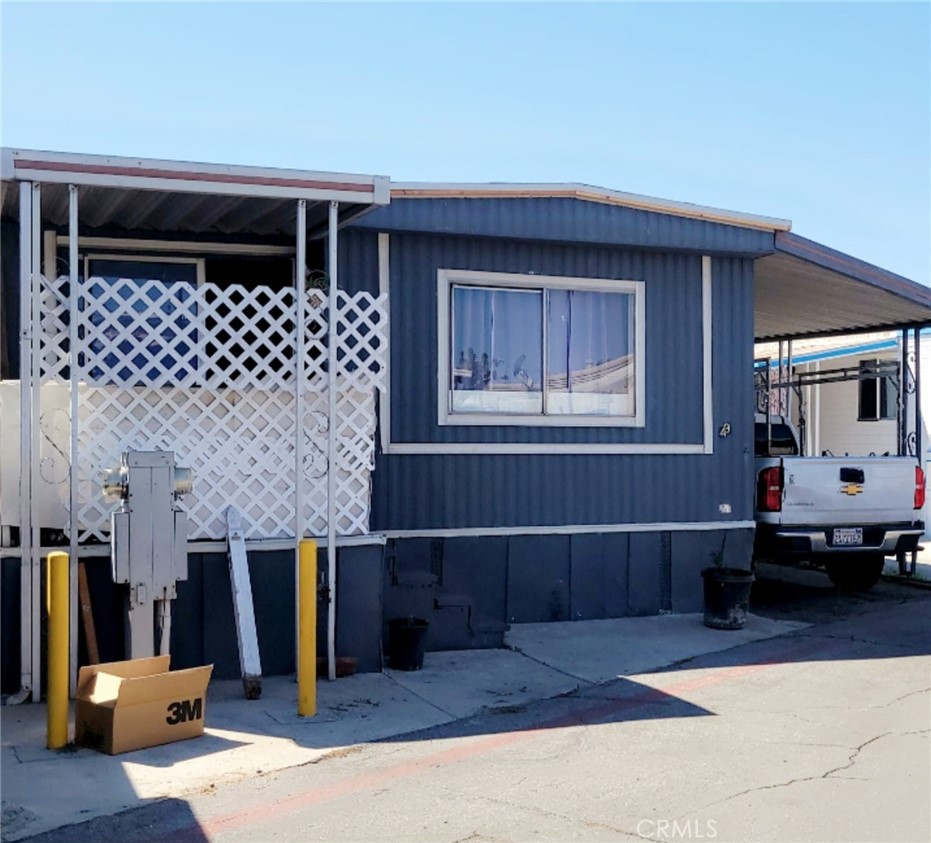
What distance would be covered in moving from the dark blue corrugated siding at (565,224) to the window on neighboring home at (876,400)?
378 inches

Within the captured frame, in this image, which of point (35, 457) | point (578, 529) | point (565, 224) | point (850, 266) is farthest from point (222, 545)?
point (850, 266)

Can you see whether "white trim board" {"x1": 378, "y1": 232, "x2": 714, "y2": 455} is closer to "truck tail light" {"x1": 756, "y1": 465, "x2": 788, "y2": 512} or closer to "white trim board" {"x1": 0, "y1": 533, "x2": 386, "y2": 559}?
"truck tail light" {"x1": 756, "y1": 465, "x2": 788, "y2": 512}

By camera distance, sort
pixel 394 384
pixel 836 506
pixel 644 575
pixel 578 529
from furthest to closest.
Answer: pixel 836 506
pixel 644 575
pixel 578 529
pixel 394 384

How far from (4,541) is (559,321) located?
5.18 m

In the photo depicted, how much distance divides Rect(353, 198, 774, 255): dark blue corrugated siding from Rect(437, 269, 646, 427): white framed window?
445 millimetres

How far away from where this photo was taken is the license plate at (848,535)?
1093cm

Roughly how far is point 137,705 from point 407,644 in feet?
7.98

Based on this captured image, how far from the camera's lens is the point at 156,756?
6.17 meters

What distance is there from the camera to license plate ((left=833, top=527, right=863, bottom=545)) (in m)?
10.9

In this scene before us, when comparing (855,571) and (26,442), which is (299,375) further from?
(855,571)

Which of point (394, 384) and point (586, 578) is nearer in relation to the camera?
point (394, 384)

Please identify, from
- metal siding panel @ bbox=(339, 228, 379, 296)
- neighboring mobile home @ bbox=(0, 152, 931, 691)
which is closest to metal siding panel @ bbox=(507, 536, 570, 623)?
neighboring mobile home @ bbox=(0, 152, 931, 691)

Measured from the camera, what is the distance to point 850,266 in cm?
1127

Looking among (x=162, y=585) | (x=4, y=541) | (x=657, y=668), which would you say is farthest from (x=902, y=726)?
(x=4, y=541)
